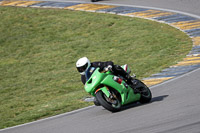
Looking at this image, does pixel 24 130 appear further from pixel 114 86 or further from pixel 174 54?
pixel 174 54

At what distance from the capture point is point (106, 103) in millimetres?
8820

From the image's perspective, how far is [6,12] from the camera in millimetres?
24297

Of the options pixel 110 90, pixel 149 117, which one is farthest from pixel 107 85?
pixel 149 117

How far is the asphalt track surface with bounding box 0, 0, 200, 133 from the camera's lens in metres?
7.13

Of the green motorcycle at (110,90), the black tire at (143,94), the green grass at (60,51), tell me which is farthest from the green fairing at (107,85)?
the green grass at (60,51)

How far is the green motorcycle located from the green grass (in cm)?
183

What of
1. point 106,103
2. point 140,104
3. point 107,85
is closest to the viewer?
point 106,103

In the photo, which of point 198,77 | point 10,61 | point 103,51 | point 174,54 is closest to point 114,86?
point 198,77

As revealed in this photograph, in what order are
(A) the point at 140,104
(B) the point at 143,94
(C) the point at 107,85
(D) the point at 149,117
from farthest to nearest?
(A) the point at 140,104 < (B) the point at 143,94 < (C) the point at 107,85 < (D) the point at 149,117

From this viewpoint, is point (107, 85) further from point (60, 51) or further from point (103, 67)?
point (60, 51)

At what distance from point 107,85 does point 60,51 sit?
10.2 m

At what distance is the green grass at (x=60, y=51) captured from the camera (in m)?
12.7

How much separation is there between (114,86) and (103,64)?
1.81ft

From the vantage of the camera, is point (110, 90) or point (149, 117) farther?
point (110, 90)
